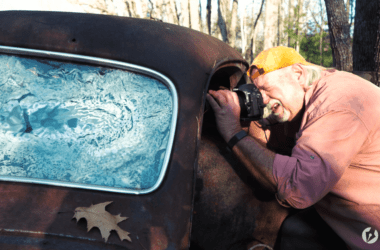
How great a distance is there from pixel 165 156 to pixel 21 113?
2.29ft

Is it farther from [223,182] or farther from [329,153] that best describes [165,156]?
[329,153]

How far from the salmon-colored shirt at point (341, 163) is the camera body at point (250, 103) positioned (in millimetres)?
259

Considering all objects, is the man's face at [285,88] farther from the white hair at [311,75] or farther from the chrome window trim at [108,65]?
the chrome window trim at [108,65]

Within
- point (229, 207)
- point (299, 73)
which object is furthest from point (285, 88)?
point (229, 207)

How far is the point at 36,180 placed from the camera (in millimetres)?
1265

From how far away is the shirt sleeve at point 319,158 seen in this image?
1.41 meters

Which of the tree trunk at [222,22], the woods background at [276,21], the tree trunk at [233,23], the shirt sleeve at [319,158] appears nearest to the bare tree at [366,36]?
the woods background at [276,21]

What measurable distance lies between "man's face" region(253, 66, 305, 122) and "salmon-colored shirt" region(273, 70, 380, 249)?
0.25m

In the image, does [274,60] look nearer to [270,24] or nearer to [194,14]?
[194,14]

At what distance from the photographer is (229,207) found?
1687mm

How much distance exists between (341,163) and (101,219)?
110cm

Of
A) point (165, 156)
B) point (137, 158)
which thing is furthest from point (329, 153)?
point (137, 158)

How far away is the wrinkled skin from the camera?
5.49ft

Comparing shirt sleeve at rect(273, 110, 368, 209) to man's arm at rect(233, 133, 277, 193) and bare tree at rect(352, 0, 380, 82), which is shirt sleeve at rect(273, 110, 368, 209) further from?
bare tree at rect(352, 0, 380, 82)
